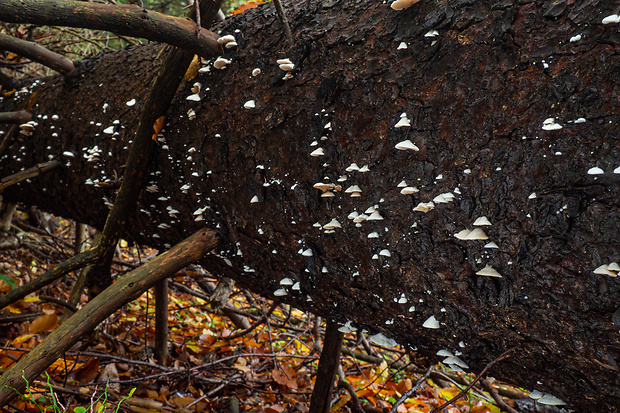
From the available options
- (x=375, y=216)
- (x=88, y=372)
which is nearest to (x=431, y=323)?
(x=375, y=216)

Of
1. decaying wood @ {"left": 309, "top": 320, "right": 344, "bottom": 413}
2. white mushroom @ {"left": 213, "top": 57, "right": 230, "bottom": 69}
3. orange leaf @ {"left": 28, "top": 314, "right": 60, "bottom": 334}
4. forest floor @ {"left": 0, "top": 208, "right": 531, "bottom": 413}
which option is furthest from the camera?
orange leaf @ {"left": 28, "top": 314, "right": 60, "bottom": 334}

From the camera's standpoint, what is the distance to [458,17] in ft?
4.20

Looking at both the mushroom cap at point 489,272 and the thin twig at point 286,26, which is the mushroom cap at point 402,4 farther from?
the mushroom cap at point 489,272

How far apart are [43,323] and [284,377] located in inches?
82.7

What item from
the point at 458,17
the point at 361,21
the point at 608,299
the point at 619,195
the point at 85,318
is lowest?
the point at 85,318

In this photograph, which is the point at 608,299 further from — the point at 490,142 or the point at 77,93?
the point at 77,93

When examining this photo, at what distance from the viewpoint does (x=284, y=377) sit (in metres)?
3.15

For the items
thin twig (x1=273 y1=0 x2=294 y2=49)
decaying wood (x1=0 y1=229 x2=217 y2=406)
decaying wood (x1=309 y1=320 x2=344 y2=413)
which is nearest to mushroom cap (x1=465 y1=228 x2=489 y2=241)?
thin twig (x1=273 y1=0 x2=294 y2=49)

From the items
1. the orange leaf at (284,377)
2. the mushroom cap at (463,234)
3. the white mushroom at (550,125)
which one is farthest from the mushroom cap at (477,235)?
the orange leaf at (284,377)

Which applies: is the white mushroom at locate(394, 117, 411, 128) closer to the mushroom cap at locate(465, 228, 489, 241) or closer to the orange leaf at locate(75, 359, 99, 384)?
the mushroom cap at locate(465, 228, 489, 241)

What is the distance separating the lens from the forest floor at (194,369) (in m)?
2.47

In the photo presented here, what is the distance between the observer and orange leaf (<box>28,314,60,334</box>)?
3.28 meters

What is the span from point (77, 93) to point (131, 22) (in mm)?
1267

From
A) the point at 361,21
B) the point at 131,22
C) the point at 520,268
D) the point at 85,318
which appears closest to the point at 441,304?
the point at 520,268
